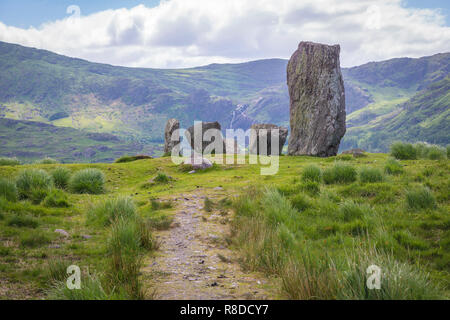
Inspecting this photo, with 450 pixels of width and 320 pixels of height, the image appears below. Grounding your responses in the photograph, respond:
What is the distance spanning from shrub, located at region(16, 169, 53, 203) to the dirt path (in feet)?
21.6

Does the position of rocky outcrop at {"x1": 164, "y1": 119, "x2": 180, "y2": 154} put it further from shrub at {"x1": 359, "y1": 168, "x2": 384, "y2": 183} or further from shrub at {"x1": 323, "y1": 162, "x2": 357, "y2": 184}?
shrub at {"x1": 359, "y1": 168, "x2": 384, "y2": 183}

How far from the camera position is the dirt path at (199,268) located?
5.77 metres

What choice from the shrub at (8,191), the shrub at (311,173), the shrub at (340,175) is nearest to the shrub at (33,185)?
the shrub at (8,191)

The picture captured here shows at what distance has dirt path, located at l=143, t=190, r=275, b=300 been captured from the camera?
5770 mm

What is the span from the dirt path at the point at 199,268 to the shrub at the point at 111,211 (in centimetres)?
149

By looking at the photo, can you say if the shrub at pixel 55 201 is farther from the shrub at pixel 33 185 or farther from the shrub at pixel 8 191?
the shrub at pixel 8 191

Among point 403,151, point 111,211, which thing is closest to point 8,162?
point 111,211

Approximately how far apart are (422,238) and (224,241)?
5027 millimetres

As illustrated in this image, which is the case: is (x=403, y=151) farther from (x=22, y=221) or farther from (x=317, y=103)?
(x=22, y=221)

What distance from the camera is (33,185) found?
14797 millimetres

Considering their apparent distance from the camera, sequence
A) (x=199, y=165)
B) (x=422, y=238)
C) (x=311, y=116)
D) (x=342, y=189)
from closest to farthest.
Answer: (x=422, y=238), (x=342, y=189), (x=199, y=165), (x=311, y=116)
